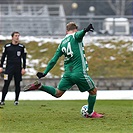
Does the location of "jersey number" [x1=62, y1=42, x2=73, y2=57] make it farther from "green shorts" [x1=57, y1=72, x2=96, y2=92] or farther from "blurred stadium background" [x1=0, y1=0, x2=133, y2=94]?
"blurred stadium background" [x1=0, y1=0, x2=133, y2=94]

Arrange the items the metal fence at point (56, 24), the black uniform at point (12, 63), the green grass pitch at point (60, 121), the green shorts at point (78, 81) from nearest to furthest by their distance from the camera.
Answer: the green grass pitch at point (60, 121) → the green shorts at point (78, 81) → the black uniform at point (12, 63) → the metal fence at point (56, 24)

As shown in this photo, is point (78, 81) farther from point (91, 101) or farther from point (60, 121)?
point (60, 121)

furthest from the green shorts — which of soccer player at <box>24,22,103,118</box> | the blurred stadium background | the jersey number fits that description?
the blurred stadium background

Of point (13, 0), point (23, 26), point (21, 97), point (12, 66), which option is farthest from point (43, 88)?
point (13, 0)

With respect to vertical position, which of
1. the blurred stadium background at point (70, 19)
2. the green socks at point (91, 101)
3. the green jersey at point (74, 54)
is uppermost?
the green jersey at point (74, 54)

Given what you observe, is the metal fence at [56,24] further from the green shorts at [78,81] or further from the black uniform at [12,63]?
the green shorts at [78,81]

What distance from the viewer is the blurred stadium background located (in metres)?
24.1

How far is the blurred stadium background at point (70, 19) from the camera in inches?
949

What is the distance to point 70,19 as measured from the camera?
3241 centimetres

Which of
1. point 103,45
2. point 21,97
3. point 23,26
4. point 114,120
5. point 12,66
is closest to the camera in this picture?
point 114,120

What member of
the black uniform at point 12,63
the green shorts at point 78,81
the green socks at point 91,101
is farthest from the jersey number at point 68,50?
the black uniform at point 12,63

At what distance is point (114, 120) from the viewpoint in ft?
37.2

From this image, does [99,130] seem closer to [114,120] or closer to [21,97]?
[114,120]

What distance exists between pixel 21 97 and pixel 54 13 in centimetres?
1910
